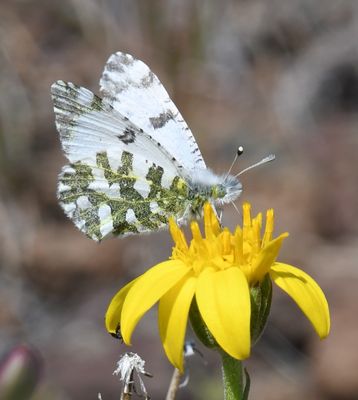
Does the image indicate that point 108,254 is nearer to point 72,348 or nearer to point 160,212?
point 72,348

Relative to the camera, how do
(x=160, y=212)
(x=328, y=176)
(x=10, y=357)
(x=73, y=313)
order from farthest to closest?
(x=328, y=176)
(x=73, y=313)
(x=160, y=212)
(x=10, y=357)

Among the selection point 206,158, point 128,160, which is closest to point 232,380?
point 128,160

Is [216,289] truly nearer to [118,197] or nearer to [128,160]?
[118,197]

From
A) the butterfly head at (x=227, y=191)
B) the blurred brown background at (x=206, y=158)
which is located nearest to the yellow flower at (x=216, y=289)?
the butterfly head at (x=227, y=191)

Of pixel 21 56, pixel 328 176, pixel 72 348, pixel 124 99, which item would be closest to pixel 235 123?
pixel 328 176

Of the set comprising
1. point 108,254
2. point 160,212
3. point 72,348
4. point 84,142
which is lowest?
point 72,348

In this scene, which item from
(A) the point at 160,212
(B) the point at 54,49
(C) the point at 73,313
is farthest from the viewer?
(B) the point at 54,49

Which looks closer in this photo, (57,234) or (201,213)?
(201,213)
